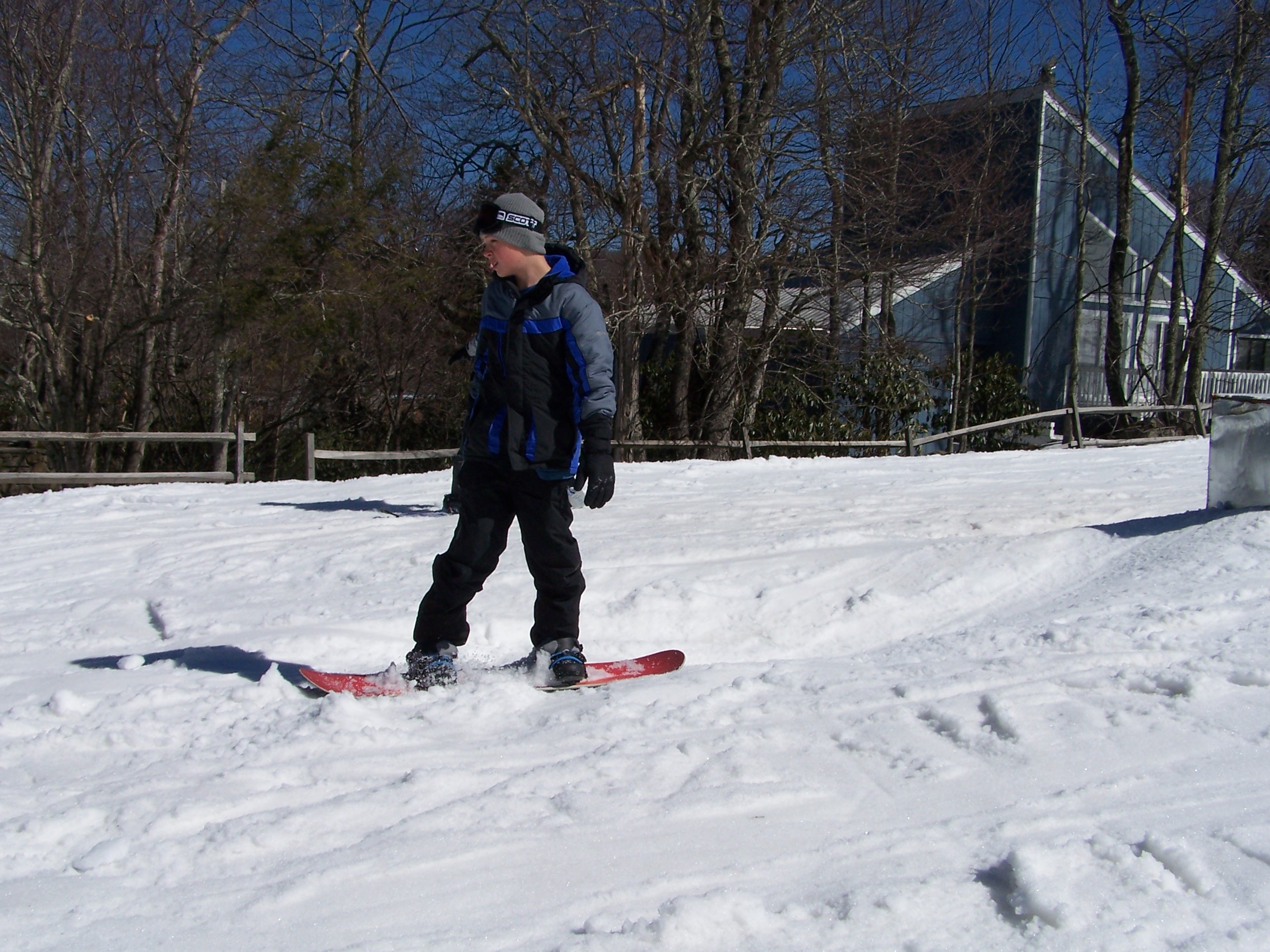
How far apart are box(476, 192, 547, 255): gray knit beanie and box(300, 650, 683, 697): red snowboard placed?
148 cm

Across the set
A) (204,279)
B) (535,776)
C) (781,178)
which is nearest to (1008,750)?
(535,776)

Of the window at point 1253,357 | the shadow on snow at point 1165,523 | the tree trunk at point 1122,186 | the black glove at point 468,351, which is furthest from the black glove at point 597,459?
the window at point 1253,357

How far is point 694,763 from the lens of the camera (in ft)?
8.92

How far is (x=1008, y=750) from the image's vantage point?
2.66 metres

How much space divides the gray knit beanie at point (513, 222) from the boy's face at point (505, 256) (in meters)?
0.01

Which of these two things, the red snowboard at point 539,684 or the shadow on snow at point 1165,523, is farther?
the shadow on snow at point 1165,523

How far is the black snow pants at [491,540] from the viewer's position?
11.2ft

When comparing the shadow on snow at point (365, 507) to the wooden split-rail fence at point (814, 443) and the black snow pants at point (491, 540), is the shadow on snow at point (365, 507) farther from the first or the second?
the wooden split-rail fence at point (814, 443)

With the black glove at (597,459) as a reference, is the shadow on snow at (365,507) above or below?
below

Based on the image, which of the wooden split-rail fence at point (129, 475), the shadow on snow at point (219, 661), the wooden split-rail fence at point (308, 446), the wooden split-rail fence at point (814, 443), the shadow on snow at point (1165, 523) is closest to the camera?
the shadow on snow at point (219, 661)

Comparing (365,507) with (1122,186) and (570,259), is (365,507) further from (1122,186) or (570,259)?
(1122,186)

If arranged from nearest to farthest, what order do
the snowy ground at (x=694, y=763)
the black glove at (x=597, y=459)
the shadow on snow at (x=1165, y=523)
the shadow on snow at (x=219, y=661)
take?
the snowy ground at (x=694, y=763) < the black glove at (x=597, y=459) < the shadow on snow at (x=219, y=661) < the shadow on snow at (x=1165, y=523)

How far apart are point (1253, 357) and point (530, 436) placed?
30.1m

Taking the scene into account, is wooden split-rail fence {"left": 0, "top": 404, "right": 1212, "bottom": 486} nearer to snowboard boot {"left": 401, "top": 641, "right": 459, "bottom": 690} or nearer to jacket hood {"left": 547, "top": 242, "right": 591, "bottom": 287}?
snowboard boot {"left": 401, "top": 641, "right": 459, "bottom": 690}
